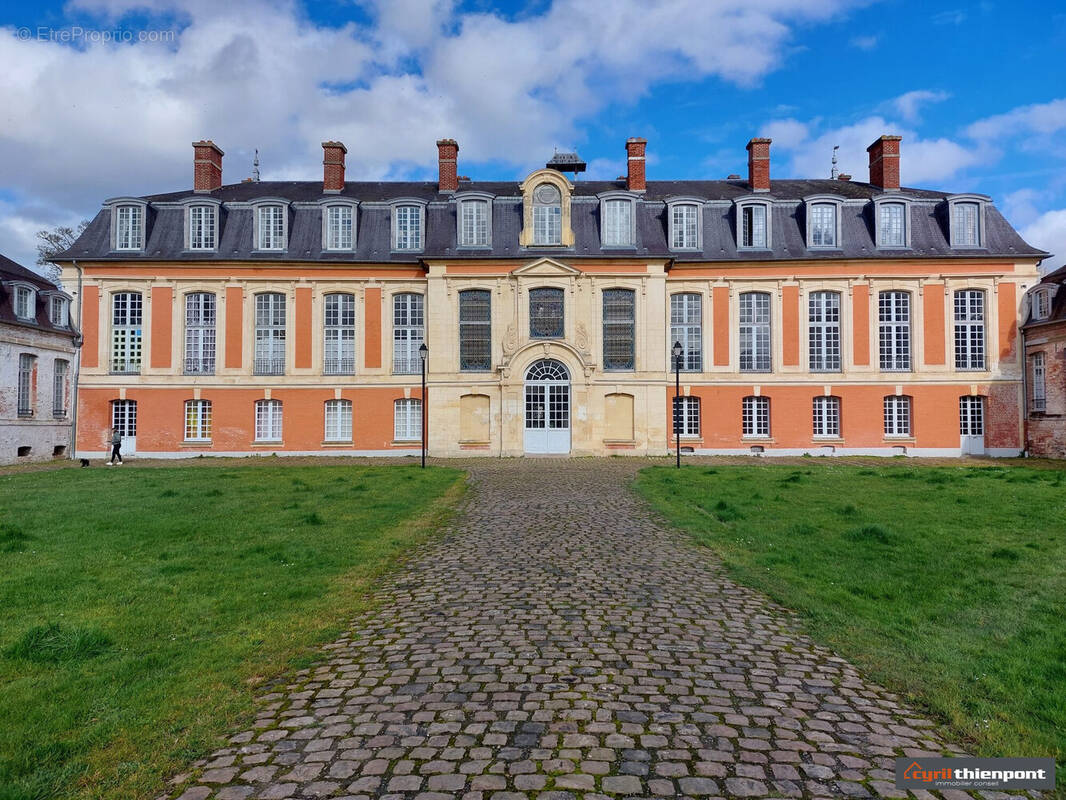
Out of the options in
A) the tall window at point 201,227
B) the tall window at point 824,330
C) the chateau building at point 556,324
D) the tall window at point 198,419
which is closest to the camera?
the chateau building at point 556,324

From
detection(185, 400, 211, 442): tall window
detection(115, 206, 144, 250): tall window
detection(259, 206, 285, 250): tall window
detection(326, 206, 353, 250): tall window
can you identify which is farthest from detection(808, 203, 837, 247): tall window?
detection(115, 206, 144, 250): tall window

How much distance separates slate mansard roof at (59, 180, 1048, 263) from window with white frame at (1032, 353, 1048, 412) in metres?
4.17

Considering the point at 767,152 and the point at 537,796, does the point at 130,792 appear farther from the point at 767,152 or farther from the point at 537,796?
the point at 767,152

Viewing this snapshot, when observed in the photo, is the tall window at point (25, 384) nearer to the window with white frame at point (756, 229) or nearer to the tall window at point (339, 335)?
the tall window at point (339, 335)

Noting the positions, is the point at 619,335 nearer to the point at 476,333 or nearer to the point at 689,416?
the point at 689,416

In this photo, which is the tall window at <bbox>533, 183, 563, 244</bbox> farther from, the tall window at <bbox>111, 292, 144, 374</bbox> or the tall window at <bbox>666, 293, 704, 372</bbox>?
the tall window at <bbox>111, 292, 144, 374</bbox>

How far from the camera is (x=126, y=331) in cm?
2748

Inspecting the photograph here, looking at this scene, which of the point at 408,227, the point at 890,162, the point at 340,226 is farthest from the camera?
the point at 890,162

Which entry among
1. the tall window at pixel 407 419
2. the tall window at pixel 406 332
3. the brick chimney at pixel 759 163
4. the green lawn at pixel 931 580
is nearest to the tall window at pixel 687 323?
the brick chimney at pixel 759 163

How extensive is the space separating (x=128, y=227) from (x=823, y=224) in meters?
28.9

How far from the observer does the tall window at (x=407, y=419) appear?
1091 inches

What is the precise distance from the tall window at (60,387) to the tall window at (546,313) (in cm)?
1870

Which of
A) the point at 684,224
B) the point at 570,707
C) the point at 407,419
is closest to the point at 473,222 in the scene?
the point at 407,419

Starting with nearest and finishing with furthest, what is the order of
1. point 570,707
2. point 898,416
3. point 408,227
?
point 570,707, point 898,416, point 408,227
